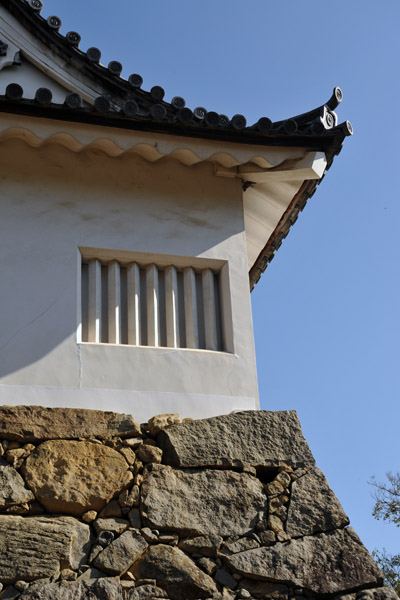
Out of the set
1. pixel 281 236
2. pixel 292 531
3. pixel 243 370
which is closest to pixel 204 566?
pixel 292 531

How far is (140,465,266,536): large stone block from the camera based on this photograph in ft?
17.1

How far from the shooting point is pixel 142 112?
761 cm

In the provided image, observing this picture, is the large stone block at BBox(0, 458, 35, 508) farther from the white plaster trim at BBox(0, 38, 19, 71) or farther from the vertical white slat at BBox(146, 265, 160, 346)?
the white plaster trim at BBox(0, 38, 19, 71)

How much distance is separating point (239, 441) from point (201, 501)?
52 centimetres

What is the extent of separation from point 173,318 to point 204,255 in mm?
614

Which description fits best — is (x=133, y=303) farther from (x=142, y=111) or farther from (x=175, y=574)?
(x=175, y=574)

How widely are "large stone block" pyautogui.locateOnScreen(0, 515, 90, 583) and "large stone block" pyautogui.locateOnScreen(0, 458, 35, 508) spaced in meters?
0.11

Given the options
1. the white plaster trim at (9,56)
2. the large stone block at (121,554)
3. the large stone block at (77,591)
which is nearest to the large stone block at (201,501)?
the large stone block at (121,554)

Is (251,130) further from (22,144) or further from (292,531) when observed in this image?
(292,531)

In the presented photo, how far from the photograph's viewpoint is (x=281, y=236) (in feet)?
27.1

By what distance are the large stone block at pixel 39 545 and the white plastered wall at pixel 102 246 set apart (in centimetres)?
104

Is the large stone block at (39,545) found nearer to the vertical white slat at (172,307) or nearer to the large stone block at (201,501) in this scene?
the large stone block at (201,501)

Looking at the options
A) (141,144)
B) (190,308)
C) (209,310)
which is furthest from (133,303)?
(141,144)

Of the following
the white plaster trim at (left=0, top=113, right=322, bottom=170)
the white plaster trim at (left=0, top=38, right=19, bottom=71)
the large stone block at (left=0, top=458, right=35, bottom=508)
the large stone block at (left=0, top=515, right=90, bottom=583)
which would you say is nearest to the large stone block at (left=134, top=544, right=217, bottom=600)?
the large stone block at (left=0, top=515, right=90, bottom=583)
